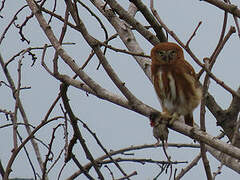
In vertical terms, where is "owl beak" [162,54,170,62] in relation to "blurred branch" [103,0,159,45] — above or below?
below

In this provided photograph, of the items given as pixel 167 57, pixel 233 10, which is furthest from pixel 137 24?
pixel 233 10

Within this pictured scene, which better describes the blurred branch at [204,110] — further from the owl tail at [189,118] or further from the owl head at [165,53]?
the owl tail at [189,118]

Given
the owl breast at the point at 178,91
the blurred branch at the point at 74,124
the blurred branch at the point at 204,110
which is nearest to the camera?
the blurred branch at the point at 204,110

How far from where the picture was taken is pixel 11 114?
3051 millimetres

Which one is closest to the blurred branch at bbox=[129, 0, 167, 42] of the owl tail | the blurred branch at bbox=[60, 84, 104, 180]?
the owl tail

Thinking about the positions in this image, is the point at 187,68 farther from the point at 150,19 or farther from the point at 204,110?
the point at 204,110

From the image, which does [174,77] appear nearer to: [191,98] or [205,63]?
[191,98]

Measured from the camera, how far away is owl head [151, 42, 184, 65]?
291 centimetres

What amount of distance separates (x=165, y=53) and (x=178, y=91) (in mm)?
229

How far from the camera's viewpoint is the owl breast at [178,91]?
2865 mm

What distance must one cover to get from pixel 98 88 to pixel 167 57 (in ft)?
2.93

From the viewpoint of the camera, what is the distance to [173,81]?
2.90m

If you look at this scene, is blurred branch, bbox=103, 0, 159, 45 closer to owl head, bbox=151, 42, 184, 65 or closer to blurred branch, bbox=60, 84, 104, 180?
owl head, bbox=151, 42, 184, 65

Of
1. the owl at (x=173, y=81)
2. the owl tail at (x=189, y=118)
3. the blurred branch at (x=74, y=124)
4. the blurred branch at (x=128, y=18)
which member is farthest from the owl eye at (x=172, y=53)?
the blurred branch at (x=74, y=124)
